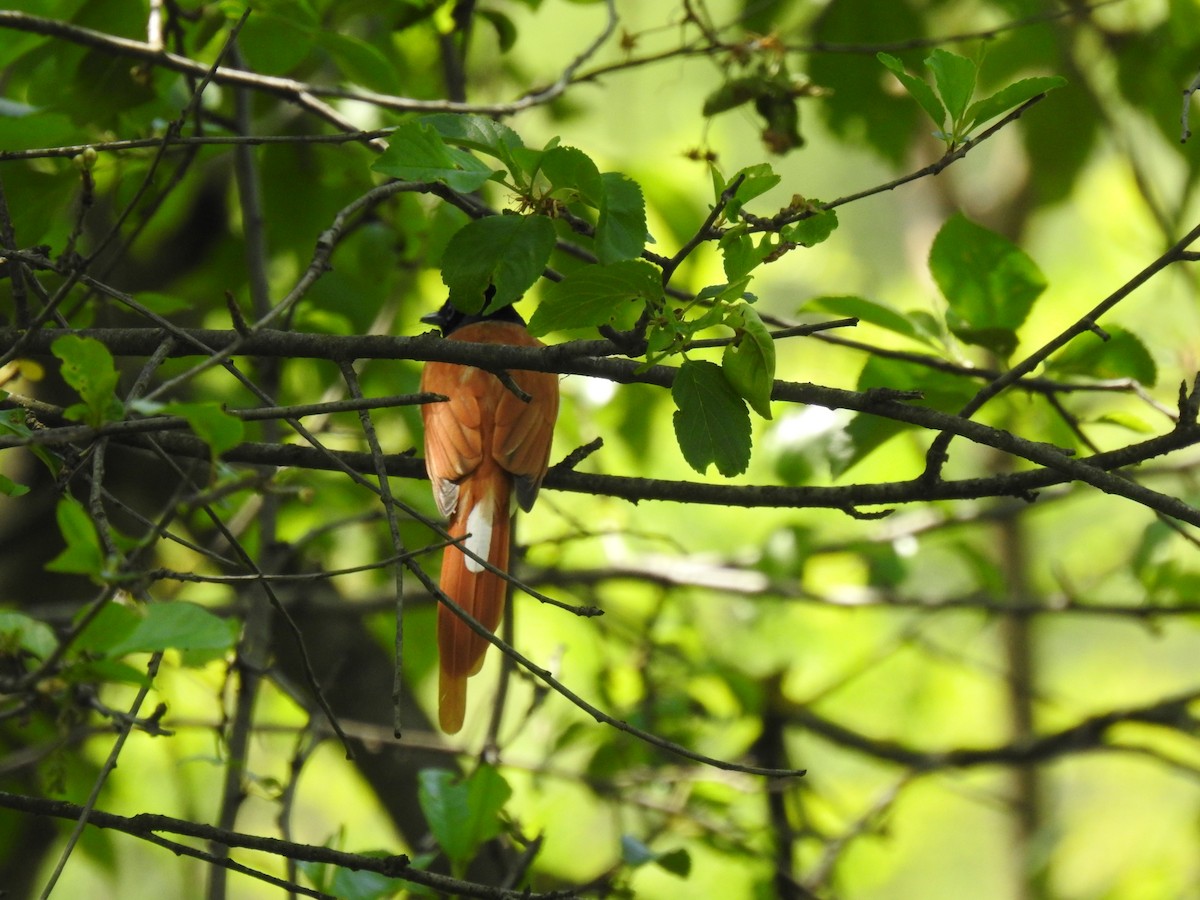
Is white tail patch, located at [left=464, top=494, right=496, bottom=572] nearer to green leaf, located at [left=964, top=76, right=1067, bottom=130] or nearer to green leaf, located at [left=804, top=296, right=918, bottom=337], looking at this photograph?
green leaf, located at [left=804, top=296, right=918, bottom=337]

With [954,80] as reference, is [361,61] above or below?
above

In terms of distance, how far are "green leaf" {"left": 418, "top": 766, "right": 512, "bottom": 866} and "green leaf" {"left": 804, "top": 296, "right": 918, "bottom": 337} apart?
1.07 meters

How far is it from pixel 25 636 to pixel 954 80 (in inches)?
52.8

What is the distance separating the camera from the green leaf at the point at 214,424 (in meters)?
1.20

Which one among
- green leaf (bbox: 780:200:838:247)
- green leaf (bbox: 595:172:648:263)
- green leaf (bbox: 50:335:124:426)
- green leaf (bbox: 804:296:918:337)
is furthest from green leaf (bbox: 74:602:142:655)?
green leaf (bbox: 804:296:918:337)

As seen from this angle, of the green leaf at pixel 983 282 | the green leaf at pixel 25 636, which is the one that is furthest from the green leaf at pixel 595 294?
the green leaf at pixel 983 282

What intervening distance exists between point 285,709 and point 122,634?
155 inches

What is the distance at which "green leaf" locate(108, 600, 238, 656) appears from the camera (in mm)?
1263

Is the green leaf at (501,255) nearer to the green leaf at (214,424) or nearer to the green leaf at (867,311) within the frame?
the green leaf at (214,424)

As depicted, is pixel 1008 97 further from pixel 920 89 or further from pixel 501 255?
pixel 501 255

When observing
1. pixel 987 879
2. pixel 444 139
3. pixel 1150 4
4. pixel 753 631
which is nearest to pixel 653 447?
pixel 753 631

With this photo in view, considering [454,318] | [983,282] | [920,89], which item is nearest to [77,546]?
[920,89]

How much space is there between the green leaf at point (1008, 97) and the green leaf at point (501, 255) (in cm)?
57

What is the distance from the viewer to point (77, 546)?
3.88ft
